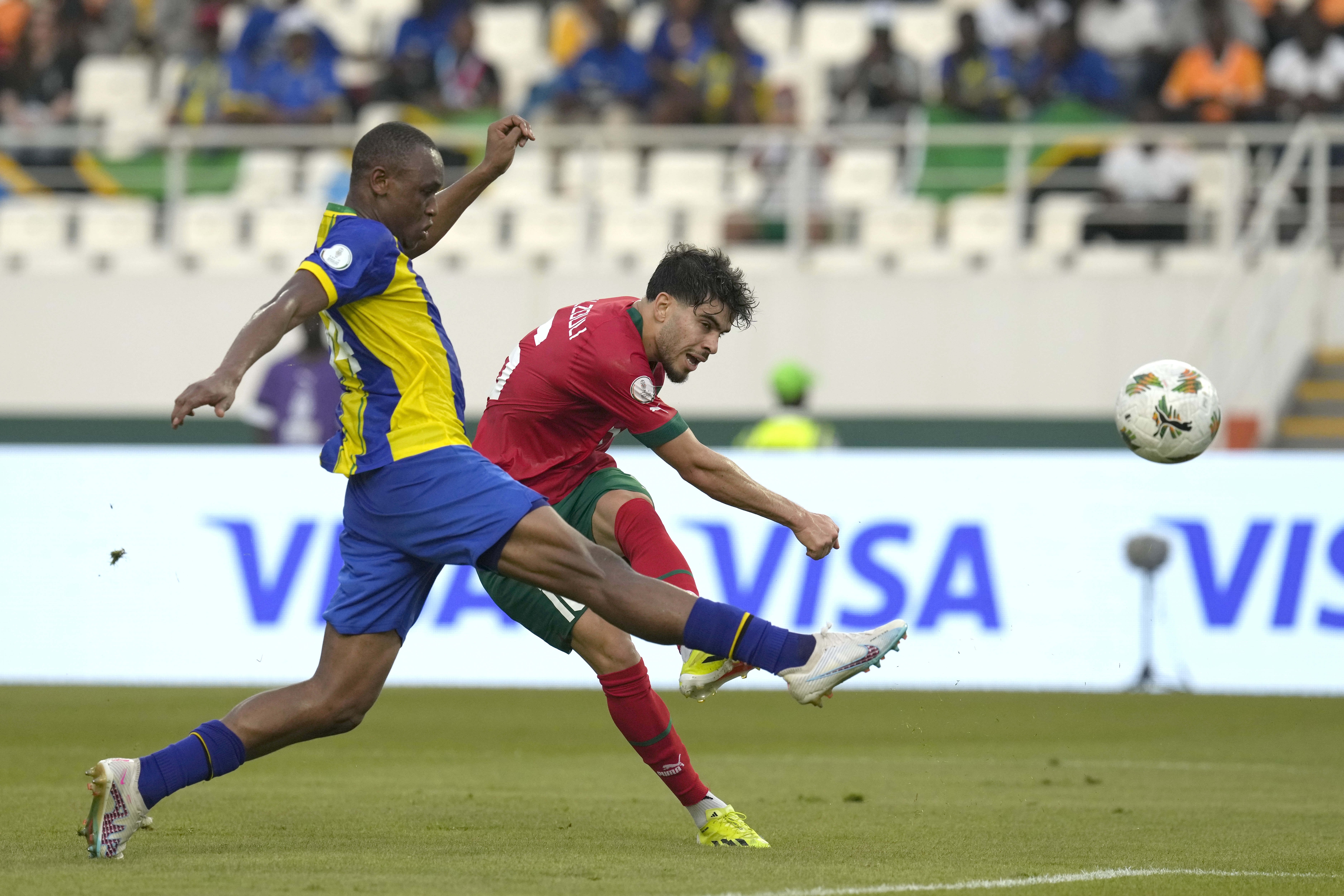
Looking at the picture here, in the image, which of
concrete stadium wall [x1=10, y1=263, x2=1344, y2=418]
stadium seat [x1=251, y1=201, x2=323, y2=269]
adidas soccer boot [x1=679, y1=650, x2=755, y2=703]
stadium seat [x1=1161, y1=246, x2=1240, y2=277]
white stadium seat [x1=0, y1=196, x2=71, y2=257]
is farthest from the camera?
white stadium seat [x1=0, y1=196, x2=71, y2=257]

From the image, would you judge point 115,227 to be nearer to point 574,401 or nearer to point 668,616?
point 574,401

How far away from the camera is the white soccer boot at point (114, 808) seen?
19.2 feet

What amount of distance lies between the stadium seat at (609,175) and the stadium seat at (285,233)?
250cm

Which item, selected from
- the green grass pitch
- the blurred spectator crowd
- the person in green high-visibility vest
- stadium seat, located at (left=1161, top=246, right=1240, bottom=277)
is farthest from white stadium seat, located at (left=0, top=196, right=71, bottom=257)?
stadium seat, located at (left=1161, top=246, right=1240, bottom=277)

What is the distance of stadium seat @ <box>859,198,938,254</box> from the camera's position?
17.5m

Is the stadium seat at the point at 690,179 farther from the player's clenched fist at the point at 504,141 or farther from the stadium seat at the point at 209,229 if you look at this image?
the player's clenched fist at the point at 504,141

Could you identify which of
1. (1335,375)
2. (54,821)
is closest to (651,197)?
(1335,375)

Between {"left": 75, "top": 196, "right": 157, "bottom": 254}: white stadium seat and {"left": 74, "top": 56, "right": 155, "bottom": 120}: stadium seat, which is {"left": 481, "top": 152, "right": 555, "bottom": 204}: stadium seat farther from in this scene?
{"left": 74, "top": 56, "right": 155, "bottom": 120}: stadium seat

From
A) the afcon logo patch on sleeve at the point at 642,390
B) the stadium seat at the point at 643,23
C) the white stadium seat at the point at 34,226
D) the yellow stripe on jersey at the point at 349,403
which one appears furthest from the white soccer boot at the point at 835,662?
the white stadium seat at the point at 34,226

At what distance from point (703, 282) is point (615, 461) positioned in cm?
100

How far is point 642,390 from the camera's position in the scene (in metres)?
6.43

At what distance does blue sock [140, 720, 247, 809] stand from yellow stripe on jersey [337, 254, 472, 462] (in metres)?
1.05

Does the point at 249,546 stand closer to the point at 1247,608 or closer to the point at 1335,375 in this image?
the point at 1247,608

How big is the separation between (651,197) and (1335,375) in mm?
6370
